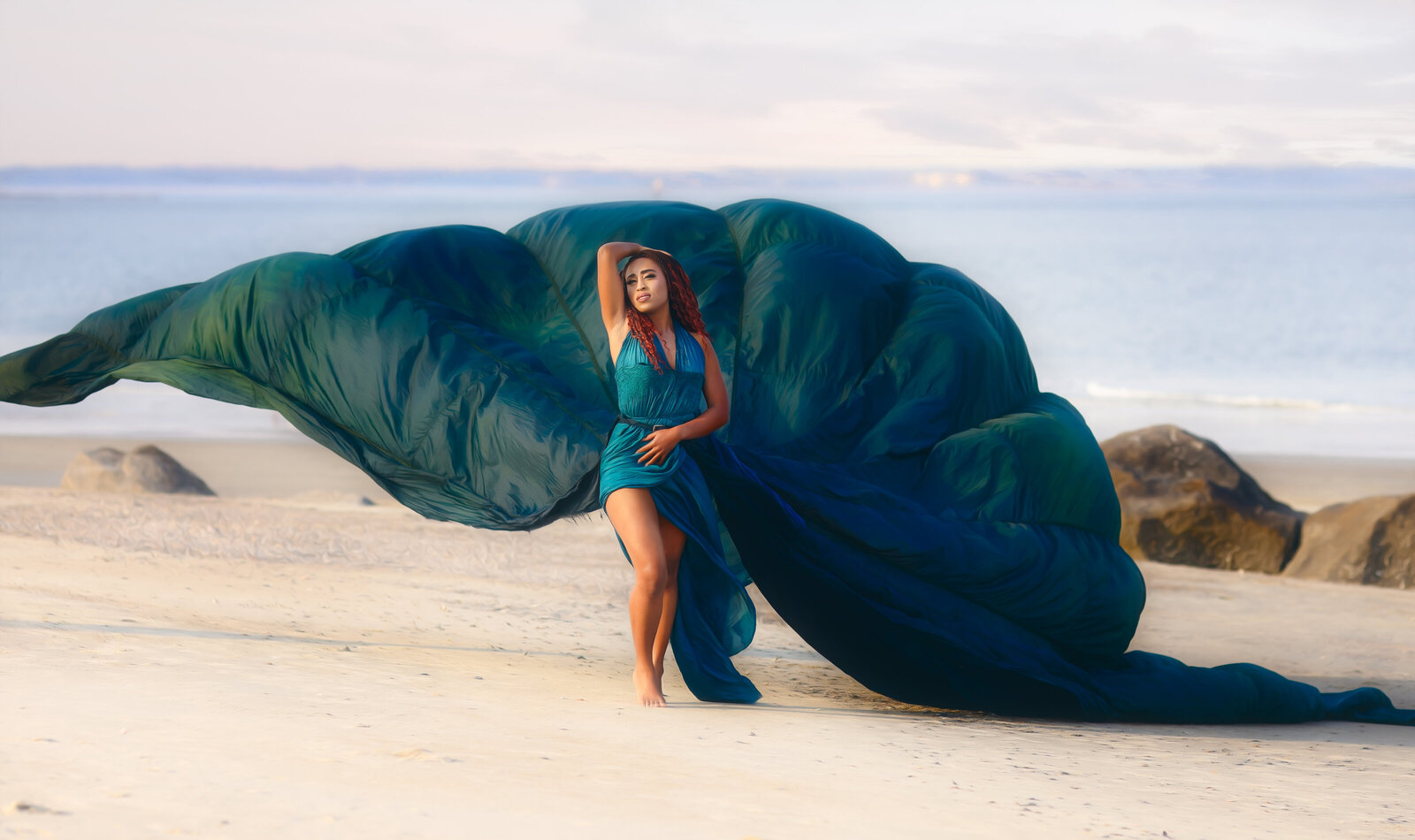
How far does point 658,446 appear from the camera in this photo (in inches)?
165

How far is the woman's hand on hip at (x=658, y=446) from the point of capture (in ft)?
13.7

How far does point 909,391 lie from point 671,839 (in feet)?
9.03

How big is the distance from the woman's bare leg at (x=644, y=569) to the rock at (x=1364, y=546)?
21.9ft

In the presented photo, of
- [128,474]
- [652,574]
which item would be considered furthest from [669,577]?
[128,474]

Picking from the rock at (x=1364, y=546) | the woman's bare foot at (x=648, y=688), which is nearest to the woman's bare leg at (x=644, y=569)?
the woman's bare foot at (x=648, y=688)

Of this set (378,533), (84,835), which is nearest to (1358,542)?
(378,533)

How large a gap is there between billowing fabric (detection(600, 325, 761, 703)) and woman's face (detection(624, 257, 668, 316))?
4.8 inches

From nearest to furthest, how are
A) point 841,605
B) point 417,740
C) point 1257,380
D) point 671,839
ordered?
1. point 671,839
2. point 417,740
3. point 841,605
4. point 1257,380

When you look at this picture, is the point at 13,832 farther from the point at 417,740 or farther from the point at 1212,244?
the point at 1212,244

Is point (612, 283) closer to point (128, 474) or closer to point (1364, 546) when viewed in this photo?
point (1364, 546)

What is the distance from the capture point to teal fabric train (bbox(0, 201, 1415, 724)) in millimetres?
4637

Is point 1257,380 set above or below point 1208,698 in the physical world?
above

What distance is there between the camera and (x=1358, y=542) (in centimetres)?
887

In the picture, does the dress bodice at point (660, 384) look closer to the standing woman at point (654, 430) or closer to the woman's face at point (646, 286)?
the standing woman at point (654, 430)
